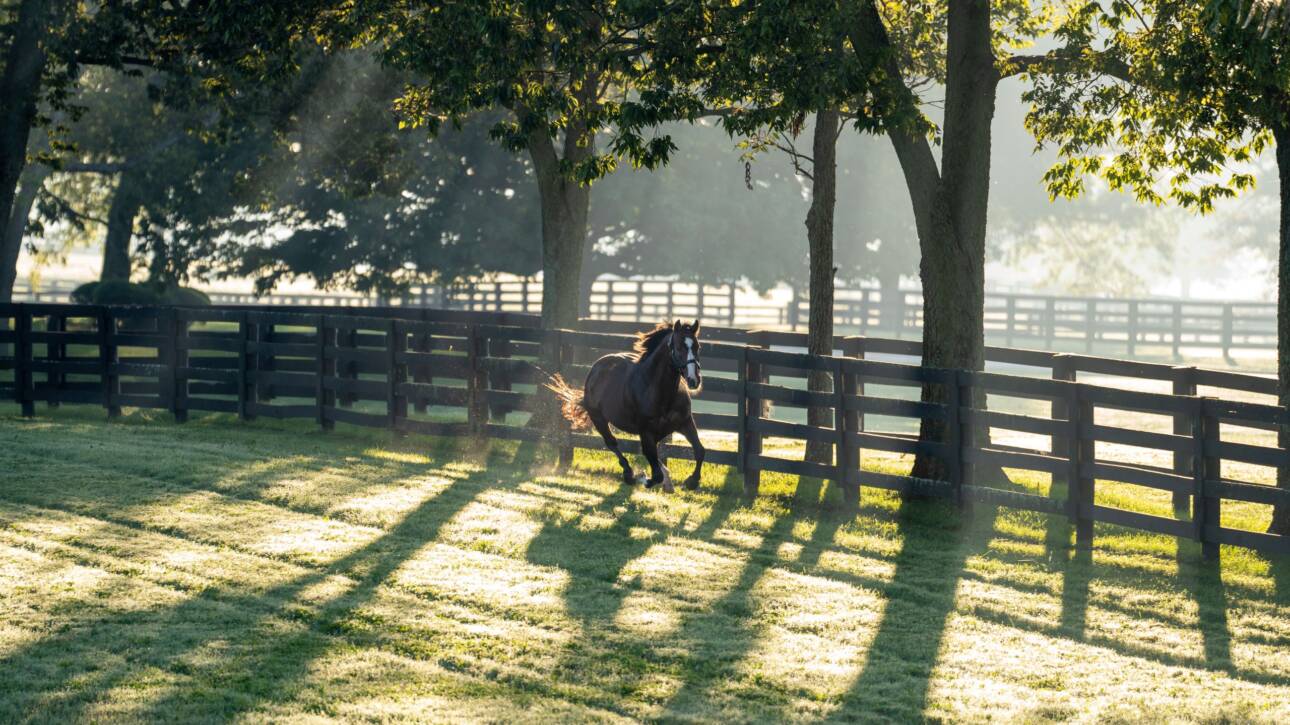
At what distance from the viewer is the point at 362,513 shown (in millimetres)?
13266

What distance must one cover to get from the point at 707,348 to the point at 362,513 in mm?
4297

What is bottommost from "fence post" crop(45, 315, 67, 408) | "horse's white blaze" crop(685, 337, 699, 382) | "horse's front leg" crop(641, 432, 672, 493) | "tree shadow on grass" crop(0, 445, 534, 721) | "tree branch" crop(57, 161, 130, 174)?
"tree shadow on grass" crop(0, 445, 534, 721)

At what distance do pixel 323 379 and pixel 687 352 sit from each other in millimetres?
7356

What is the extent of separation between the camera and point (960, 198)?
1544 centimetres

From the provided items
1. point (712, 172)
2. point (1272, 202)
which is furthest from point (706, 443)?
point (1272, 202)

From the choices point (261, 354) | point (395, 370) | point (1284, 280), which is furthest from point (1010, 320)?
point (1284, 280)

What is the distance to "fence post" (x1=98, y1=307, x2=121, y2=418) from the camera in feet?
68.3

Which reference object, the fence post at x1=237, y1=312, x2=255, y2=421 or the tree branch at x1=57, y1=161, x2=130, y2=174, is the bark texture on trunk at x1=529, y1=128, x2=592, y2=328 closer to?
the fence post at x1=237, y1=312, x2=255, y2=421

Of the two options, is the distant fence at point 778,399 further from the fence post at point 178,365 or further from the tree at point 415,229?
the tree at point 415,229

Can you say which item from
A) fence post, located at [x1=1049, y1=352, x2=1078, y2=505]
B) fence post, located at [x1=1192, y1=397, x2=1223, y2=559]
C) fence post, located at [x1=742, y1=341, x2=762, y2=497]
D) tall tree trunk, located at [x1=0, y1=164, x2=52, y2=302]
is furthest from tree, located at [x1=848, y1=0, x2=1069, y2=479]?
tall tree trunk, located at [x1=0, y1=164, x2=52, y2=302]

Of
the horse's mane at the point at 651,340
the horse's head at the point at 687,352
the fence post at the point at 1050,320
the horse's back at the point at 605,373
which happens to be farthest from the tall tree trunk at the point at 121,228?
the horse's head at the point at 687,352

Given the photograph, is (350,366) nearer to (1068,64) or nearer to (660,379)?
(660,379)

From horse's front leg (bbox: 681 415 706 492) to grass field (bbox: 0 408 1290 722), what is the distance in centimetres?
37

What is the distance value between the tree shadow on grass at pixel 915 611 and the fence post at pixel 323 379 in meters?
8.58
